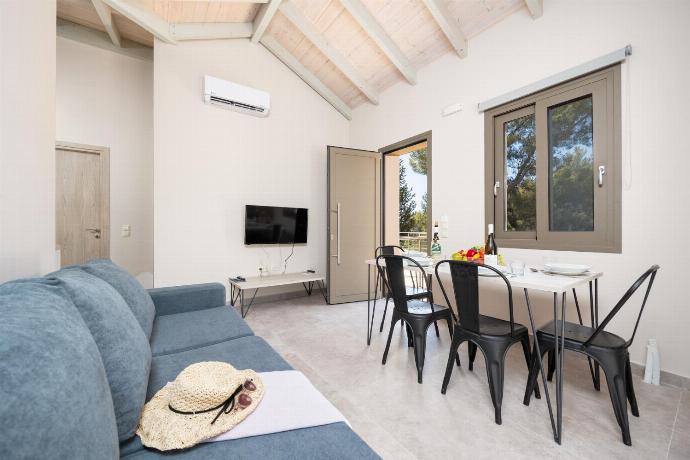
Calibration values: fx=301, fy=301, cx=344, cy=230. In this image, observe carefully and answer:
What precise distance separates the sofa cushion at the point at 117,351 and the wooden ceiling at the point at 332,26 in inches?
134

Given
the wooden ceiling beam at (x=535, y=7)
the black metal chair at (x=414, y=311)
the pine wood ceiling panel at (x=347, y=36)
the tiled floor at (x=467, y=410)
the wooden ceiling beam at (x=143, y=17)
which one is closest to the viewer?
the tiled floor at (x=467, y=410)

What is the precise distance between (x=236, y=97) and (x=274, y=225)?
174 centimetres

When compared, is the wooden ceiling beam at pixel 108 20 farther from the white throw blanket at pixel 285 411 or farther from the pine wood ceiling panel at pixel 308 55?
the white throw blanket at pixel 285 411

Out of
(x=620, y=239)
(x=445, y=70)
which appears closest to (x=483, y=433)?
(x=620, y=239)

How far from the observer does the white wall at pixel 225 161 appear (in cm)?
359

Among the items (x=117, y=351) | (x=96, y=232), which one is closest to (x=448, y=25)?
(x=117, y=351)

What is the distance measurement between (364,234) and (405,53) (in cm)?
244

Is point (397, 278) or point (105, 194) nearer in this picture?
point (397, 278)

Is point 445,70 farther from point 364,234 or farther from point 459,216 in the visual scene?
point 364,234

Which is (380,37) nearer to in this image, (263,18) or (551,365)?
(263,18)

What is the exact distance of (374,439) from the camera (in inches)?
59.7

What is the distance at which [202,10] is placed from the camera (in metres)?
3.49

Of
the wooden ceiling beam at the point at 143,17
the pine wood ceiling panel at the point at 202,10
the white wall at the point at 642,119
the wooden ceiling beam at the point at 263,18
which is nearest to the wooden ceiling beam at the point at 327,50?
the wooden ceiling beam at the point at 263,18

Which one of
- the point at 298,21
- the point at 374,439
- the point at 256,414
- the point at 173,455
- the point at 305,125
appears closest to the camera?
the point at 173,455
